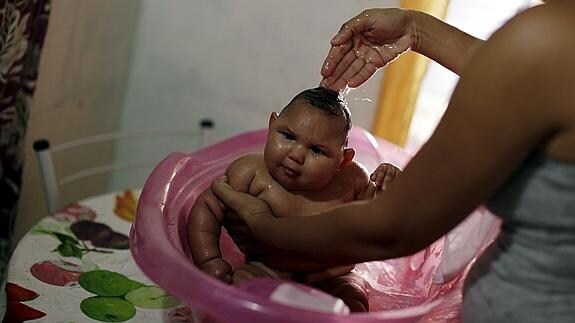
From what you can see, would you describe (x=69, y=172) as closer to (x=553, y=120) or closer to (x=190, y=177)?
(x=190, y=177)

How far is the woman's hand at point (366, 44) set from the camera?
1.00 meters

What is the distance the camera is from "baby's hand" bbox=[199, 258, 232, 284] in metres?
0.95

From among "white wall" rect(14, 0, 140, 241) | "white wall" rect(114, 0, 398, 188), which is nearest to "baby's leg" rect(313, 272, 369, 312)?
"white wall" rect(114, 0, 398, 188)

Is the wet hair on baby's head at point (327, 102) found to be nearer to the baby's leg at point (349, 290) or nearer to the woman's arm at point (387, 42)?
the woman's arm at point (387, 42)

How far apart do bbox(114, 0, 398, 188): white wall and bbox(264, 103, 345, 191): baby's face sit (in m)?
0.48

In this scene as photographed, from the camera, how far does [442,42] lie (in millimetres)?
993

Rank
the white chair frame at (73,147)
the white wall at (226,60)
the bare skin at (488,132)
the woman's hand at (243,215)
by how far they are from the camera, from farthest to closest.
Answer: the white wall at (226,60) → the white chair frame at (73,147) → the woman's hand at (243,215) → the bare skin at (488,132)

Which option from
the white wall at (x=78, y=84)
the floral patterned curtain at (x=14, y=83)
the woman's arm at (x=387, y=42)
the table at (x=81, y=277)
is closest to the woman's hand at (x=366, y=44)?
the woman's arm at (x=387, y=42)

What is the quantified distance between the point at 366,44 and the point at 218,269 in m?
0.32

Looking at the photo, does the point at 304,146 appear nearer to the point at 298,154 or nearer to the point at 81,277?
the point at 298,154

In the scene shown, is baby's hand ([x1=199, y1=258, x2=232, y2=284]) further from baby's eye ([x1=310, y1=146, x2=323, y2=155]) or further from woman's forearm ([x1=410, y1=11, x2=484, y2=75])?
woman's forearm ([x1=410, y1=11, x2=484, y2=75])

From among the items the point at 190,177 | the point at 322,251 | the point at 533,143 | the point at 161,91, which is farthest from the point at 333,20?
the point at 533,143

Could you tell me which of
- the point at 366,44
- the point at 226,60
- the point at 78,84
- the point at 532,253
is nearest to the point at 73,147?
the point at 78,84

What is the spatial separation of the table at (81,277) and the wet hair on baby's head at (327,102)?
34 centimetres
